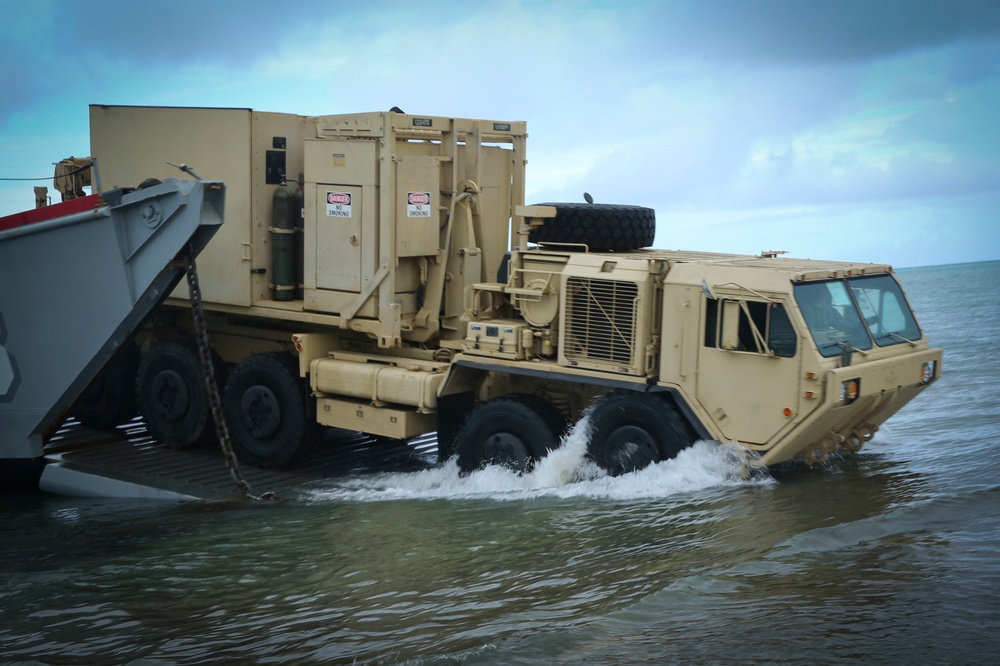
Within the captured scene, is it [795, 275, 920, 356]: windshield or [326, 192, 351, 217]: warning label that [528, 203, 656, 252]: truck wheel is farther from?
[795, 275, 920, 356]: windshield

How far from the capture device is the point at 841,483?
30.7 ft

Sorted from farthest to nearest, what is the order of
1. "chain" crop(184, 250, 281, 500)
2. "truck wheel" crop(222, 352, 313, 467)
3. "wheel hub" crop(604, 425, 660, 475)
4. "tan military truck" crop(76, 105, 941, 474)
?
1. "truck wheel" crop(222, 352, 313, 467)
2. "chain" crop(184, 250, 281, 500)
3. "wheel hub" crop(604, 425, 660, 475)
4. "tan military truck" crop(76, 105, 941, 474)

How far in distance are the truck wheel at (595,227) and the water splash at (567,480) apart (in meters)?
1.71

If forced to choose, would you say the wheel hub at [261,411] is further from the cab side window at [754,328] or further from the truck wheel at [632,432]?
the cab side window at [754,328]

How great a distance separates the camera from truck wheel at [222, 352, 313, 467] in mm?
11719

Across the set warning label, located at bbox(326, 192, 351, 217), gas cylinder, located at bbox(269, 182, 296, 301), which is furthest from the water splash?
warning label, located at bbox(326, 192, 351, 217)

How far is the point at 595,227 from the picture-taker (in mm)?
10453

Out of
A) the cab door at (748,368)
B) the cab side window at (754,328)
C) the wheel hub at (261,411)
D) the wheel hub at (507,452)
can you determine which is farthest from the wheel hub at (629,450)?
the wheel hub at (261,411)

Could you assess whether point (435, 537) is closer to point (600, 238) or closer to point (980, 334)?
point (600, 238)

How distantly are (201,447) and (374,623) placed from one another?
6.27m

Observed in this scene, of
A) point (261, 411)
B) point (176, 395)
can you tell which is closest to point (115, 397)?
point (176, 395)

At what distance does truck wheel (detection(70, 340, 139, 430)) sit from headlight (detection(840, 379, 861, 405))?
835cm

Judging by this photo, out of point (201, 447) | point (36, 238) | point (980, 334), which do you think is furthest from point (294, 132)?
point (980, 334)

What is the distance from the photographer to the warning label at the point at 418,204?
35.8ft
